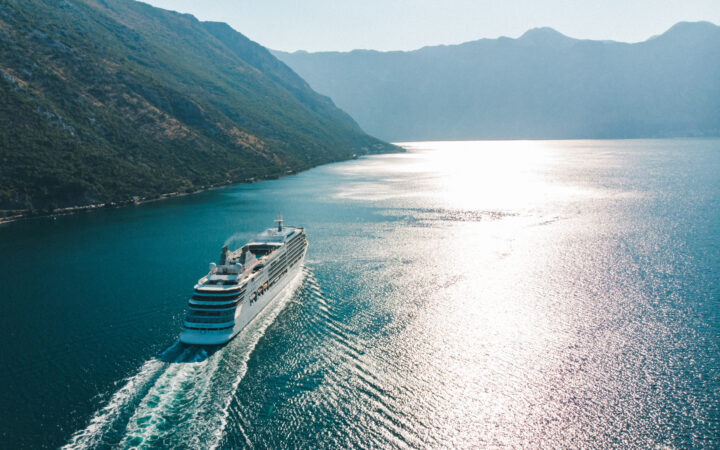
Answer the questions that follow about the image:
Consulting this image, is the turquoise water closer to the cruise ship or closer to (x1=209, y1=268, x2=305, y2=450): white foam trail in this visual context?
(x1=209, y1=268, x2=305, y2=450): white foam trail

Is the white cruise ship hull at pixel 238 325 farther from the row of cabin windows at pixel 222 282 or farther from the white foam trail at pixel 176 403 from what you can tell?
the row of cabin windows at pixel 222 282

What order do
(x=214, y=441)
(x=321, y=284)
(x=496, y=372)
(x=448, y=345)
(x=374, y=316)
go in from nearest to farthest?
(x=214, y=441)
(x=496, y=372)
(x=448, y=345)
(x=374, y=316)
(x=321, y=284)

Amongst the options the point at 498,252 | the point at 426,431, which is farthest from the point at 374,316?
the point at 498,252

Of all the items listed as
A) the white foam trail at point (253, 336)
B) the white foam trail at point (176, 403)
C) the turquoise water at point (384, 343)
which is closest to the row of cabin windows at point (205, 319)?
the white foam trail at point (176, 403)

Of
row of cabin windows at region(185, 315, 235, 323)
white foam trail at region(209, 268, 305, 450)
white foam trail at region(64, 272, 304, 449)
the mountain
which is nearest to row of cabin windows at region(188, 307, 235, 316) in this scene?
row of cabin windows at region(185, 315, 235, 323)

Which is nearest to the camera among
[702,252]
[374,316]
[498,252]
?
[374,316]

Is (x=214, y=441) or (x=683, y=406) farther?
(x=683, y=406)

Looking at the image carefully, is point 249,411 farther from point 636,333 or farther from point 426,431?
point 636,333
